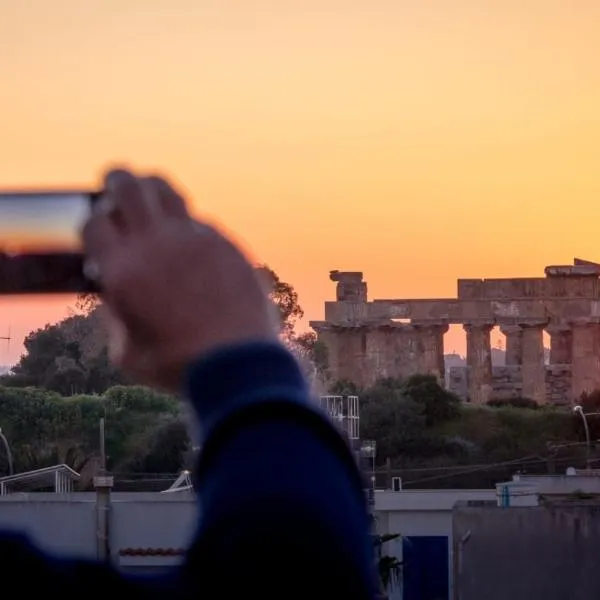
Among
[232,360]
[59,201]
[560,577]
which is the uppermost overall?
[59,201]

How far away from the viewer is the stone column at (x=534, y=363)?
5081 centimetres

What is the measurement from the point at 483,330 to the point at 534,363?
77.2 inches

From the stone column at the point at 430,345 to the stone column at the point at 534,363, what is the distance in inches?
100

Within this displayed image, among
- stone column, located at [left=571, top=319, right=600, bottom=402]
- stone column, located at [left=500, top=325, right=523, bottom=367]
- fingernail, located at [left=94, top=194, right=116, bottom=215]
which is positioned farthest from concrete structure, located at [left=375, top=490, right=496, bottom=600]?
stone column, located at [left=500, top=325, right=523, bottom=367]

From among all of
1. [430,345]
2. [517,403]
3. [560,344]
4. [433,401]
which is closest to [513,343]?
[560,344]

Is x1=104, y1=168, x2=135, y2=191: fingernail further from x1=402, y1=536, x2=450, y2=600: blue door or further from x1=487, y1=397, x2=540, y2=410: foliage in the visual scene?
x1=487, y1=397, x2=540, y2=410: foliage

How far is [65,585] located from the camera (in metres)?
0.92

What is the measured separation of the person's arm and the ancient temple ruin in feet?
161

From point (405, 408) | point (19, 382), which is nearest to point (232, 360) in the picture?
point (405, 408)

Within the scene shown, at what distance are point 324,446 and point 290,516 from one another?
8 cm

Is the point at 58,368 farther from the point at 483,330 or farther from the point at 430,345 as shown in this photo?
the point at 483,330

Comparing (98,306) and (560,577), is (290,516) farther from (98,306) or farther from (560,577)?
(560,577)

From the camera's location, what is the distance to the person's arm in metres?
0.87

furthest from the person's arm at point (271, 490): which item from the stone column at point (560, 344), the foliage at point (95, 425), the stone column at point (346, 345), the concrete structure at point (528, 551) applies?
the stone column at point (560, 344)
